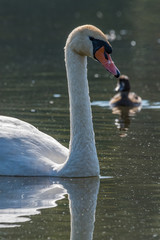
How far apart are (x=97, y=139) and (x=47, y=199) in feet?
12.5

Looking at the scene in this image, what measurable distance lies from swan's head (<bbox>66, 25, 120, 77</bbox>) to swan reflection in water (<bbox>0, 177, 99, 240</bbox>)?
5.26ft

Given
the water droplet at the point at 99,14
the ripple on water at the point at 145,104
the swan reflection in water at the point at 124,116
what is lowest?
the swan reflection in water at the point at 124,116

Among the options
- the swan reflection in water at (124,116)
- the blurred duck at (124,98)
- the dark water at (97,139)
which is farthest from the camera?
the blurred duck at (124,98)

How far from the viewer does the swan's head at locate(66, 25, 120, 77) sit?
1005 cm

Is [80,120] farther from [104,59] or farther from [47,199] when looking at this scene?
[47,199]

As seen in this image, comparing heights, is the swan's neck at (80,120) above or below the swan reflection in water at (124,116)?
above

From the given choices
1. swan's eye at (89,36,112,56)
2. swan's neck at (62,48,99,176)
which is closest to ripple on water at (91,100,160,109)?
swan's neck at (62,48,99,176)

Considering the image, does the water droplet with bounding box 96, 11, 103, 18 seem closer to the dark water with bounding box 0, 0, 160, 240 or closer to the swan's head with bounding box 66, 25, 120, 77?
the dark water with bounding box 0, 0, 160, 240

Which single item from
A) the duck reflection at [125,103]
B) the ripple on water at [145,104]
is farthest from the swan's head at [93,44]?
the ripple on water at [145,104]

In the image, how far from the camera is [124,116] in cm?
1664

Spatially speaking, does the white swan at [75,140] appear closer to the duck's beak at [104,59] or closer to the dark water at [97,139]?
the duck's beak at [104,59]

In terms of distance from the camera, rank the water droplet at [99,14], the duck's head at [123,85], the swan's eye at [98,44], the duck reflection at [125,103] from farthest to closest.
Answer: the water droplet at [99,14]
the duck's head at [123,85]
the duck reflection at [125,103]
the swan's eye at [98,44]

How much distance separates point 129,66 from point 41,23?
14.3 metres

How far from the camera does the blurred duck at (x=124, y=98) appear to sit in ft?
59.4
